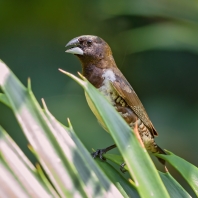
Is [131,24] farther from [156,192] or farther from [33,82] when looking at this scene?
[156,192]

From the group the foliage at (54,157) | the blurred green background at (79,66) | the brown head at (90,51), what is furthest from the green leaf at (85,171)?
the blurred green background at (79,66)

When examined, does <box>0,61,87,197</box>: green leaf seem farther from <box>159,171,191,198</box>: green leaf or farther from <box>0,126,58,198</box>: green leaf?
<box>159,171,191,198</box>: green leaf

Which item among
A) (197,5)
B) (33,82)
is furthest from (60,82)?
(197,5)

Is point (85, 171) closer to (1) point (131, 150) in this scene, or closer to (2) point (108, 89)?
(1) point (131, 150)

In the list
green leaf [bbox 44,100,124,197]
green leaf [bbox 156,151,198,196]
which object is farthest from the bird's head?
green leaf [bbox 44,100,124,197]

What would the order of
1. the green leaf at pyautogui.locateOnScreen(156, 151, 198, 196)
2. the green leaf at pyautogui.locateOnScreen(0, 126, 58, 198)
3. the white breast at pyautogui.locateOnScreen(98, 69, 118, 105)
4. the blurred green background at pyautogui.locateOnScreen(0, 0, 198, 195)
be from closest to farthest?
1. the green leaf at pyautogui.locateOnScreen(0, 126, 58, 198)
2. the green leaf at pyautogui.locateOnScreen(156, 151, 198, 196)
3. the white breast at pyautogui.locateOnScreen(98, 69, 118, 105)
4. the blurred green background at pyautogui.locateOnScreen(0, 0, 198, 195)

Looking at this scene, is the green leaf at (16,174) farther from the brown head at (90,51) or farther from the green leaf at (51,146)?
the brown head at (90,51)

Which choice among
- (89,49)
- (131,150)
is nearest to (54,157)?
(131,150)
